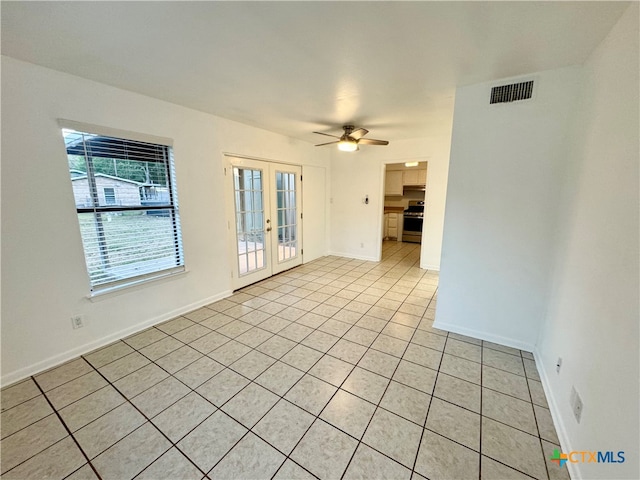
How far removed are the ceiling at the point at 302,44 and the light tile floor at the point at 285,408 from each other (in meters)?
2.43

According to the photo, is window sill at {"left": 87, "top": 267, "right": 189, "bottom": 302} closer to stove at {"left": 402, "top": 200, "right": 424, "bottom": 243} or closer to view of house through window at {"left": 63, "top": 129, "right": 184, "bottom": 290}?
view of house through window at {"left": 63, "top": 129, "right": 184, "bottom": 290}

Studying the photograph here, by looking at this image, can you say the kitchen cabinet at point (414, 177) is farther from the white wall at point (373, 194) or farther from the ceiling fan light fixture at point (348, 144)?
the ceiling fan light fixture at point (348, 144)

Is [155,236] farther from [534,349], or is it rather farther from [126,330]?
[534,349]

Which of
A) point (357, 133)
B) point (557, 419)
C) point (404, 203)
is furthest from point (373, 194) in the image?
point (557, 419)

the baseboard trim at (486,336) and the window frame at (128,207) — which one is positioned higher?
the window frame at (128,207)

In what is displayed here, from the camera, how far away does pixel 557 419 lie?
164 centimetres

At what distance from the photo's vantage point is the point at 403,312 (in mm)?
3197

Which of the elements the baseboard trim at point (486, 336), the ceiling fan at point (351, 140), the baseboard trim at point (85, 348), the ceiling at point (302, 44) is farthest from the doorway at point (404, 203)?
the baseboard trim at point (85, 348)

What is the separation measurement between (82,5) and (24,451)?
2521 millimetres

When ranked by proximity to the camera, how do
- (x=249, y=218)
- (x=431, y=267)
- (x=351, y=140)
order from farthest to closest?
1. (x=431, y=267)
2. (x=249, y=218)
3. (x=351, y=140)

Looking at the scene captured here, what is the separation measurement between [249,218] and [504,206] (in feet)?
10.6

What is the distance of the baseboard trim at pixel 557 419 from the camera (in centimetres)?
135

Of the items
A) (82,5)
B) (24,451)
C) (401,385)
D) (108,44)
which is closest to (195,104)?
(108,44)

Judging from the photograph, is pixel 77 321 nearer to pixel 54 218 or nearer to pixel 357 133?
pixel 54 218
